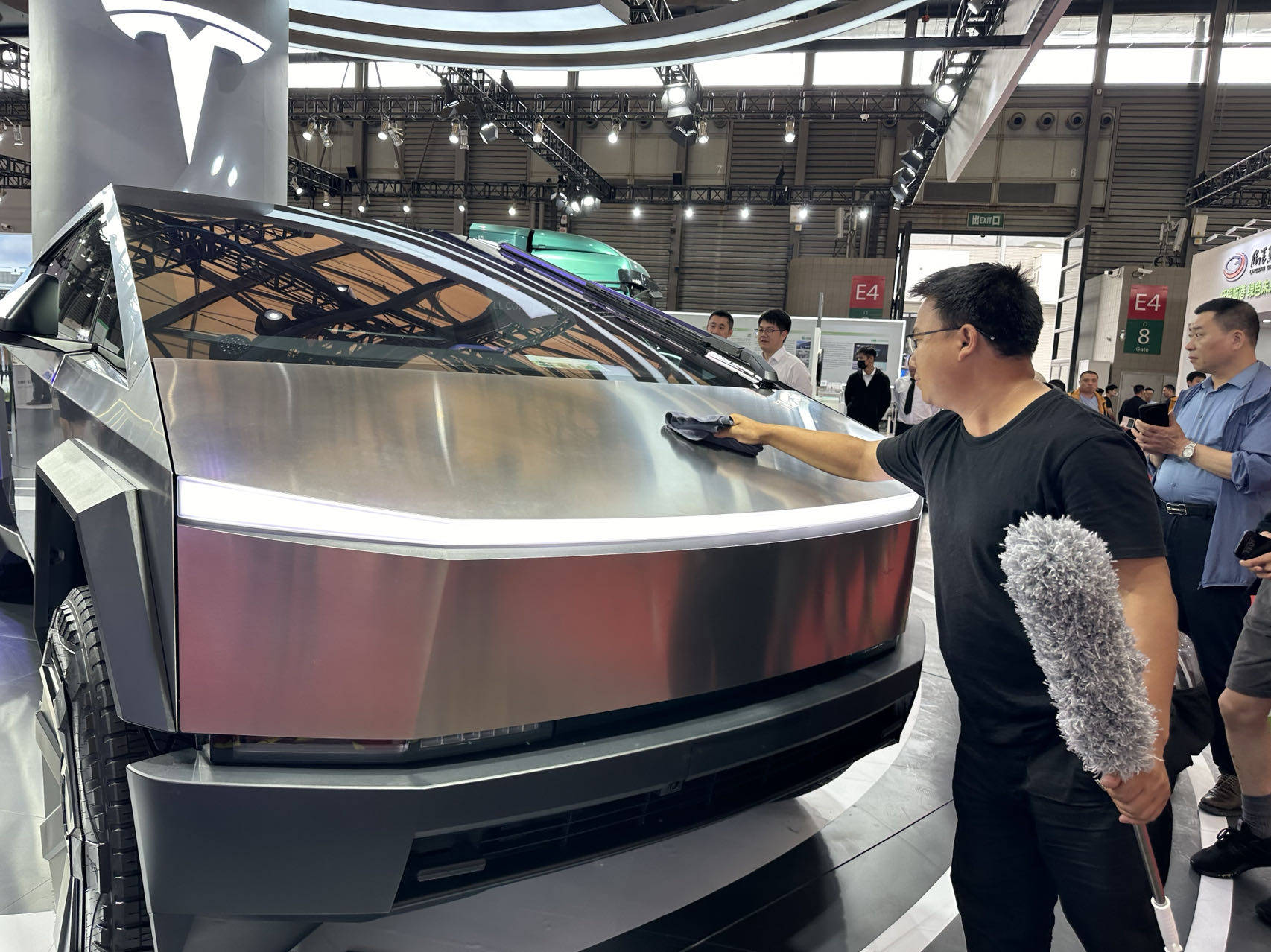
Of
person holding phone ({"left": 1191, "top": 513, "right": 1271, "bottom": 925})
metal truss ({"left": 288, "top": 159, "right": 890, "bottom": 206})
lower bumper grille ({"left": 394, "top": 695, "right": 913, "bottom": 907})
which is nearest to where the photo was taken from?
lower bumper grille ({"left": 394, "top": 695, "right": 913, "bottom": 907})

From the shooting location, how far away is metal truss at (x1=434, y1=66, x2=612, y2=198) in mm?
15195

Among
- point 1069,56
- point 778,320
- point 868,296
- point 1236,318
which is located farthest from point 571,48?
point 1069,56

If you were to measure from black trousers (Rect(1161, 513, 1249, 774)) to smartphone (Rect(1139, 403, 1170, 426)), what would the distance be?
0.43 meters

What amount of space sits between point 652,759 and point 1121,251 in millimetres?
21680

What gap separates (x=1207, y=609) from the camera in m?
2.69

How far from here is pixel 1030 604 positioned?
1.03 metres

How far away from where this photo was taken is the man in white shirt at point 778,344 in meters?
5.75

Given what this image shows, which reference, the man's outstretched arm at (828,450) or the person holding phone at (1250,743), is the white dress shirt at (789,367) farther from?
the man's outstretched arm at (828,450)

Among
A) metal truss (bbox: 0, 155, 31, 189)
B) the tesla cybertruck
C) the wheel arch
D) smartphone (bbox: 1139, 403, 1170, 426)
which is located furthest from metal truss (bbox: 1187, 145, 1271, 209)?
metal truss (bbox: 0, 155, 31, 189)

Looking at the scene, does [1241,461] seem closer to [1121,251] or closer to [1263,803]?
[1263,803]

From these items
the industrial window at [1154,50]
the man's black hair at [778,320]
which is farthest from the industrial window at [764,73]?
the man's black hair at [778,320]

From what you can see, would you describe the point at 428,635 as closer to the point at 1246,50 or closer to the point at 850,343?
the point at 850,343

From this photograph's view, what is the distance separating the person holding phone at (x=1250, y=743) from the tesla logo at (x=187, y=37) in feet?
16.4

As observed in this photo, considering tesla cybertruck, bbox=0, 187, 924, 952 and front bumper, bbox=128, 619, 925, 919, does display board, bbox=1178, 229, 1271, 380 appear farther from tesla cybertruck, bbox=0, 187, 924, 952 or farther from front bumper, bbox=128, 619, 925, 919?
front bumper, bbox=128, 619, 925, 919
